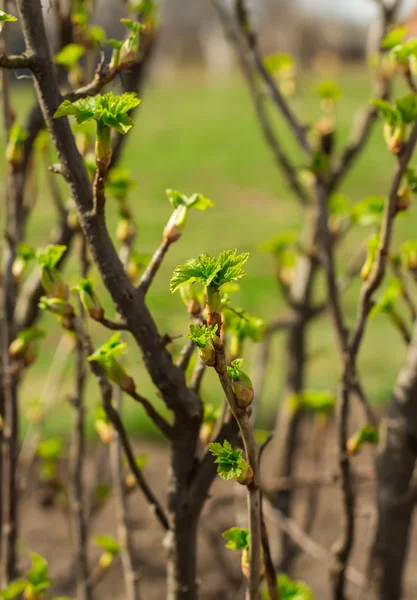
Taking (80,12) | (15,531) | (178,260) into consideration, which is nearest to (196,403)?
(15,531)

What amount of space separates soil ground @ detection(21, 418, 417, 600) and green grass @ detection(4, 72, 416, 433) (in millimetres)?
541

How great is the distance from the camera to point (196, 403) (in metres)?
1.07

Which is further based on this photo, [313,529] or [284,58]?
[313,529]

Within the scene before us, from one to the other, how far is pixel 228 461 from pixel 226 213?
7861mm

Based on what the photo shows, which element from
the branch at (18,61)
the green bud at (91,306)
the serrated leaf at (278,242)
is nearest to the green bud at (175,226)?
the green bud at (91,306)

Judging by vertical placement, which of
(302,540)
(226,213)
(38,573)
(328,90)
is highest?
(226,213)

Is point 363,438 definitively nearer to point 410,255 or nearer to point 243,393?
point 410,255

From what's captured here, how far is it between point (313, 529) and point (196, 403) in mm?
1839

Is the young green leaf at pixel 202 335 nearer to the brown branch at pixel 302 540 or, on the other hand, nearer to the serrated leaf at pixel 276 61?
the brown branch at pixel 302 540

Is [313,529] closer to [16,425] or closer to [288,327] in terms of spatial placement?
[288,327]

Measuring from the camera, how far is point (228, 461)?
821 millimetres

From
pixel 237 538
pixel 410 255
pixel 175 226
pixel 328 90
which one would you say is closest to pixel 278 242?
pixel 328 90

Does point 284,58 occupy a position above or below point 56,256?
above

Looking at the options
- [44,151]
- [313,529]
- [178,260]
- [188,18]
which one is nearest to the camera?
[44,151]
